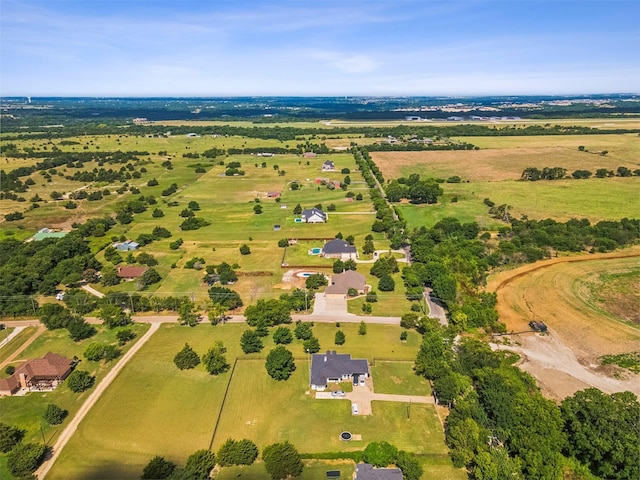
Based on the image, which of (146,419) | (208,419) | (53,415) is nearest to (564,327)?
(208,419)

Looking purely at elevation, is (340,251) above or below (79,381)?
above

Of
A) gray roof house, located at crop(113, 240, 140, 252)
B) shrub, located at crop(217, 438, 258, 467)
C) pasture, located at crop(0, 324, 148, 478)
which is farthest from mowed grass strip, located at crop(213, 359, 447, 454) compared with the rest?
gray roof house, located at crop(113, 240, 140, 252)

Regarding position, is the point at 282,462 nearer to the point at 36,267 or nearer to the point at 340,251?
the point at 340,251

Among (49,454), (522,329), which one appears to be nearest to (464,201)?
(522,329)

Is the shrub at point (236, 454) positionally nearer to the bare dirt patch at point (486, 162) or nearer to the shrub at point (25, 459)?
the shrub at point (25, 459)

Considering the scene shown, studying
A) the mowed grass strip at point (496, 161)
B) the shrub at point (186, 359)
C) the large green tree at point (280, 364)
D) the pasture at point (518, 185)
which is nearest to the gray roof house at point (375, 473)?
the large green tree at point (280, 364)

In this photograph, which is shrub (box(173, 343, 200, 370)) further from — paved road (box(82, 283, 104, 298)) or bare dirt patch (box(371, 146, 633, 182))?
bare dirt patch (box(371, 146, 633, 182))
